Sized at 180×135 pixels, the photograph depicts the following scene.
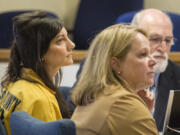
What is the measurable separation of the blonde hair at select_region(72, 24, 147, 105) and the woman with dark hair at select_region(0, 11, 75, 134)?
302 millimetres

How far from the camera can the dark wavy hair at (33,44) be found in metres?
2.13

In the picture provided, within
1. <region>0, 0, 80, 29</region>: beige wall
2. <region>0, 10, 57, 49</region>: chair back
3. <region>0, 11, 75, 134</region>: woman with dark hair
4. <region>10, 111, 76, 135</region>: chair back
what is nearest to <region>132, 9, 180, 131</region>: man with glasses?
<region>0, 11, 75, 134</region>: woman with dark hair

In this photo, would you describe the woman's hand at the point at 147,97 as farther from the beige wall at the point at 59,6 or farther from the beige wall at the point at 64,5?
the beige wall at the point at 59,6

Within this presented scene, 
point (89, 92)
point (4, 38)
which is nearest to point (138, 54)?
point (89, 92)

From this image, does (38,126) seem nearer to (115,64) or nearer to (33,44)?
(115,64)

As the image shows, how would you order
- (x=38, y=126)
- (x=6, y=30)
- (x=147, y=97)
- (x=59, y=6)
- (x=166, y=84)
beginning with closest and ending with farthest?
(x=38, y=126), (x=147, y=97), (x=166, y=84), (x=6, y=30), (x=59, y=6)

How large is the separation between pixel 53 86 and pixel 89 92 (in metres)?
0.53

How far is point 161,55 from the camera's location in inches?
115

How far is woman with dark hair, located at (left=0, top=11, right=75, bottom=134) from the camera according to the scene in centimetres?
199

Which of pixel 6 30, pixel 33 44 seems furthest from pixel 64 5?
pixel 33 44

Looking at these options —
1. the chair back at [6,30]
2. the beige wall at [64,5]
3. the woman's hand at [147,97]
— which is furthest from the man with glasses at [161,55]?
the beige wall at [64,5]

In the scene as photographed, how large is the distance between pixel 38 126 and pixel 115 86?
40cm

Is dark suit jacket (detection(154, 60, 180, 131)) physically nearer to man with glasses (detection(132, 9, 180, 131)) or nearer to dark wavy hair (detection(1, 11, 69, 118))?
man with glasses (detection(132, 9, 180, 131))

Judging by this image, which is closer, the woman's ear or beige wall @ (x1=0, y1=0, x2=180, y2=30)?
the woman's ear
